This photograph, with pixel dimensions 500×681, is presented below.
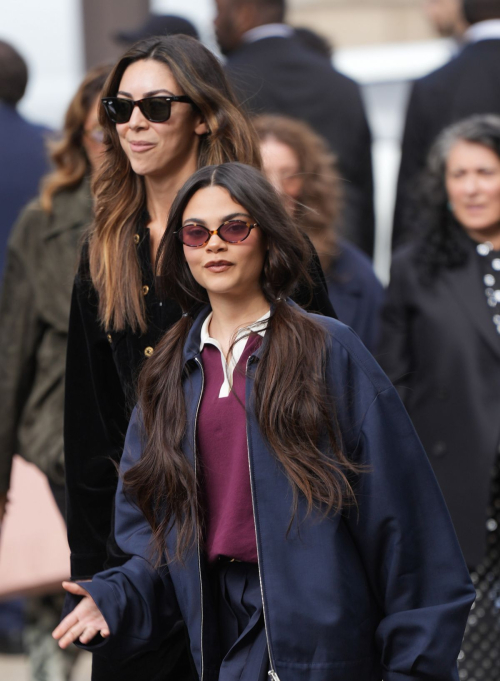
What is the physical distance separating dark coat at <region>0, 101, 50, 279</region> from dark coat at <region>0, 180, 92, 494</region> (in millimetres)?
1401

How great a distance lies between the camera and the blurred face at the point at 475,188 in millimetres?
4668

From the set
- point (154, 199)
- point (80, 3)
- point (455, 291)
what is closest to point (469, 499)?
point (455, 291)

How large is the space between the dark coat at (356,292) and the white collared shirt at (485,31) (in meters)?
1.38

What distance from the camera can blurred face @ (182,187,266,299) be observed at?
103 inches

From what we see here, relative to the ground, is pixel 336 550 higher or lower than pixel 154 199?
lower

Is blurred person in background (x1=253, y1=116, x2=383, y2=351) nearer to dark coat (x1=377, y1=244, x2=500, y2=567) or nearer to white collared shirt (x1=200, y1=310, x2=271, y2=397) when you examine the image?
dark coat (x1=377, y1=244, x2=500, y2=567)

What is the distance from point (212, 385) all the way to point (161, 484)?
23 cm

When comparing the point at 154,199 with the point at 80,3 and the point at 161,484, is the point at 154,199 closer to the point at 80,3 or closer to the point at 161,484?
the point at 161,484

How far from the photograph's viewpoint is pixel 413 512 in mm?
2631

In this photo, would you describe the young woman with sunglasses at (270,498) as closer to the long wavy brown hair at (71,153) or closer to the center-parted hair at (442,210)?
the long wavy brown hair at (71,153)

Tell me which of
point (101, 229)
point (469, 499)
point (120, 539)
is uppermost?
point (101, 229)

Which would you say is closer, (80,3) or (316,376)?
(316,376)

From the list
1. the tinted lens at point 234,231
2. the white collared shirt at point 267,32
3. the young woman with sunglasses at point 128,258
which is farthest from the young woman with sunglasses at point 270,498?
the white collared shirt at point 267,32

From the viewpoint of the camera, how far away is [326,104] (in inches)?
226
